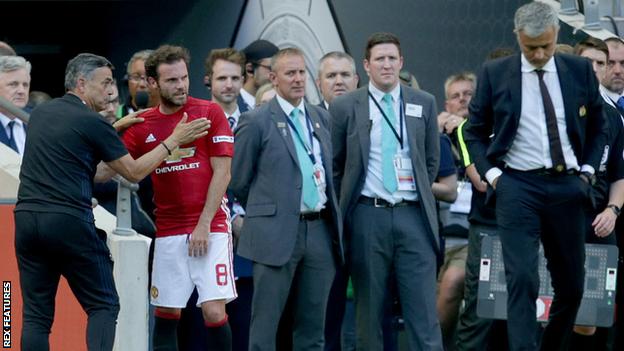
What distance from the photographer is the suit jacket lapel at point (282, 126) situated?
8.93m

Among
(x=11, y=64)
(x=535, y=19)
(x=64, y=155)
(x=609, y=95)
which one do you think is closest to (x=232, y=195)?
(x=11, y=64)

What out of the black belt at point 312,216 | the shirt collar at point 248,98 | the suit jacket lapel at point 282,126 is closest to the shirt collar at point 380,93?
the suit jacket lapel at point 282,126

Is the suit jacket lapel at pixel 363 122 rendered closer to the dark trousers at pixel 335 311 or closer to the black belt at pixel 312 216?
the black belt at pixel 312 216

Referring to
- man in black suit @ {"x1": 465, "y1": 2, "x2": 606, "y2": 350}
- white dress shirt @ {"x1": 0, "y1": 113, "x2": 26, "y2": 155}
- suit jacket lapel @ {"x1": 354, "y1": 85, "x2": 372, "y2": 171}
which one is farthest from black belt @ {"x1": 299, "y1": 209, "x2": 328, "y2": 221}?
white dress shirt @ {"x1": 0, "y1": 113, "x2": 26, "y2": 155}

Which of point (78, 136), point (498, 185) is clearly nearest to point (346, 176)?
point (498, 185)

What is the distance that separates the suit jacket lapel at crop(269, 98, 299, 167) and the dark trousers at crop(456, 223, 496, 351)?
1714mm

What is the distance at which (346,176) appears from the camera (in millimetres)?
9133

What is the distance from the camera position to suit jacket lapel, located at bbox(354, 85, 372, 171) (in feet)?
29.8

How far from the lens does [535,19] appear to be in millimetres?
7832

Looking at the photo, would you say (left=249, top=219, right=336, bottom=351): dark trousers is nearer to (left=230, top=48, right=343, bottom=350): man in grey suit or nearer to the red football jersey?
Answer: (left=230, top=48, right=343, bottom=350): man in grey suit

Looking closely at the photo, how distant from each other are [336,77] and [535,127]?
2.58 metres

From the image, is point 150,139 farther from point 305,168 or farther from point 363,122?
point 363,122

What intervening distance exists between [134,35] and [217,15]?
5.63ft

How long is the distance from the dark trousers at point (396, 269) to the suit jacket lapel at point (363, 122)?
1.13 feet
